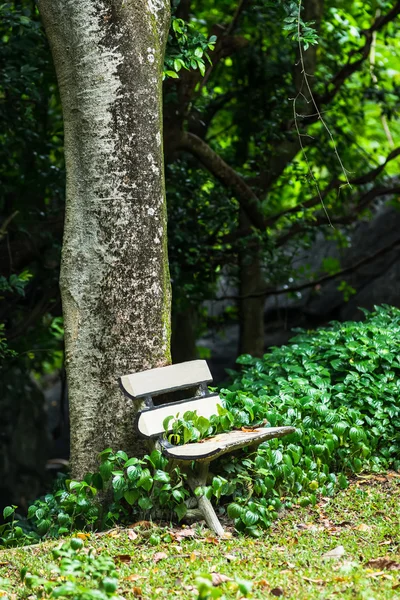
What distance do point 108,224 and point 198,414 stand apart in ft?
4.60

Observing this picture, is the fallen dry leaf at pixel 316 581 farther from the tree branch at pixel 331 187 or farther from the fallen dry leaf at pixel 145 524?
the tree branch at pixel 331 187

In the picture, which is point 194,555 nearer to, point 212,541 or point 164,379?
point 212,541

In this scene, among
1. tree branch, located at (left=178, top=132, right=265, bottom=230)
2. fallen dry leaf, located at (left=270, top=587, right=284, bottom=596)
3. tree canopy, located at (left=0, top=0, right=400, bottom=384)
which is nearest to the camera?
fallen dry leaf, located at (left=270, top=587, right=284, bottom=596)

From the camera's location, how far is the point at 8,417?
11.9 meters

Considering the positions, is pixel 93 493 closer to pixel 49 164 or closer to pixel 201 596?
pixel 201 596

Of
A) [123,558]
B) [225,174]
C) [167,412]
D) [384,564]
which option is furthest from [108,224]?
[225,174]

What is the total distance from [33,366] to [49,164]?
2732 millimetres

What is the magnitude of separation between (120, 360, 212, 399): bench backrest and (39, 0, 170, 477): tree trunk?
0.65ft

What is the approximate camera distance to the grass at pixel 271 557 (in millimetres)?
3654

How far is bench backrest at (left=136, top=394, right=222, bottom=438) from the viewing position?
4645 mm

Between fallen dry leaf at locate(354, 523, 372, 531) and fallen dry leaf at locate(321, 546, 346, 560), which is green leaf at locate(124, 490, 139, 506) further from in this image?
fallen dry leaf at locate(354, 523, 372, 531)

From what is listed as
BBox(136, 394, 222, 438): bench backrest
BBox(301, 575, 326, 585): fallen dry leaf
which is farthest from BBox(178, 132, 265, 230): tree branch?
BBox(301, 575, 326, 585): fallen dry leaf

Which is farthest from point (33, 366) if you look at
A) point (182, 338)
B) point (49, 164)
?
point (49, 164)

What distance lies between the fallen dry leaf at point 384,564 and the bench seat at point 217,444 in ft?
3.19
